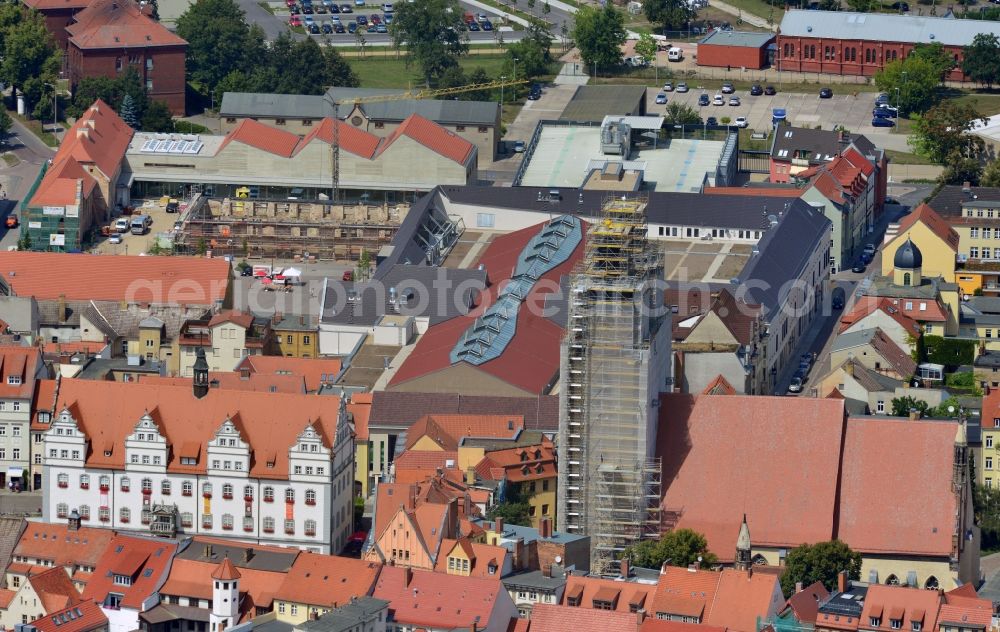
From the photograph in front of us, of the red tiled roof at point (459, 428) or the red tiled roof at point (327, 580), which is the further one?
the red tiled roof at point (459, 428)

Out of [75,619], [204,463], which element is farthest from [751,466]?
[75,619]

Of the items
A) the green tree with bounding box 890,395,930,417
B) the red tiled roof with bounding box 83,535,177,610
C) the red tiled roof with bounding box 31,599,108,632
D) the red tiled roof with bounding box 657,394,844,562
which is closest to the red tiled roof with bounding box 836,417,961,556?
the red tiled roof with bounding box 657,394,844,562

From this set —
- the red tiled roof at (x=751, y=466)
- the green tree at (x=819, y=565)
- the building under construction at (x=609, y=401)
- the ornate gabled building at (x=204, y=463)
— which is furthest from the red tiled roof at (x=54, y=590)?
the green tree at (x=819, y=565)

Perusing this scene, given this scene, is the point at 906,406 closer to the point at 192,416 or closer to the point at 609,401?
the point at 609,401

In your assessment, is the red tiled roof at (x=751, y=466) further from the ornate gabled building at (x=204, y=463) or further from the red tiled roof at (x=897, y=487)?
the ornate gabled building at (x=204, y=463)

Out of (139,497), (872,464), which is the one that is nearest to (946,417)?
(872,464)

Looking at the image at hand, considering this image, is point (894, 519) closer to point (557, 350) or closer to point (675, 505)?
point (675, 505)
